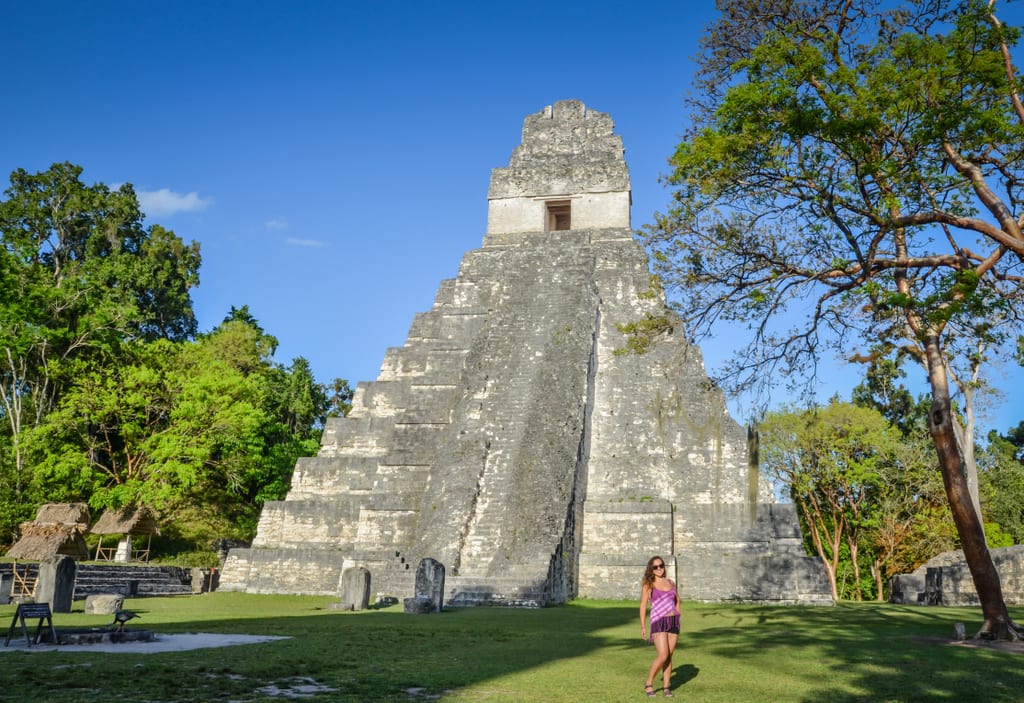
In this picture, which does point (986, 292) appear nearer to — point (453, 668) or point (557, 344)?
point (453, 668)

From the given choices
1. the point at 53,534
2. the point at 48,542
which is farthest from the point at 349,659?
the point at 53,534

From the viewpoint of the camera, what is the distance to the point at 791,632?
9.24m

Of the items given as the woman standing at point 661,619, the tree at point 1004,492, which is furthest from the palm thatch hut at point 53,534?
the tree at point 1004,492

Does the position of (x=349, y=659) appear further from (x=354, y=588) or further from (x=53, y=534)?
(x=53, y=534)

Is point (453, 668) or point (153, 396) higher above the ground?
point (153, 396)

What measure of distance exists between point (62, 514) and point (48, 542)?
1164 millimetres

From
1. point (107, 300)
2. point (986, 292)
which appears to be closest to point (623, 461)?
point (986, 292)

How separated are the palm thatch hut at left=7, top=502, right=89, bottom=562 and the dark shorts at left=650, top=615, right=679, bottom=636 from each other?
1634 cm

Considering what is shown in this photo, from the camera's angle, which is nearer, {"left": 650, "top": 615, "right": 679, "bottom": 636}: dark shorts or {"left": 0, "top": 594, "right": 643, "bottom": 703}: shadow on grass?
{"left": 0, "top": 594, "right": 643, "bottom": 703}: shadow on grass

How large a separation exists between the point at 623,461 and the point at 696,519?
205 centimetres

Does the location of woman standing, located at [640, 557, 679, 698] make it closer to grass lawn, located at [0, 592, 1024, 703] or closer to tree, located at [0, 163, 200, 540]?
grass lawn, located at [0, 592, 1024, 703]

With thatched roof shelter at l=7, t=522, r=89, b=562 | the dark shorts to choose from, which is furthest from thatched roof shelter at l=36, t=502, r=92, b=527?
the dark shorts

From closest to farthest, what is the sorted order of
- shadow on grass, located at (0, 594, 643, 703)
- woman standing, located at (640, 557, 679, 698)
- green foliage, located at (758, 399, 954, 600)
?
shadow on grass, located at (0, 594, 643, 703) < woman standing, located at (640, 557, 679, 698) < green foliage, located at (758, 399, 954, 600)

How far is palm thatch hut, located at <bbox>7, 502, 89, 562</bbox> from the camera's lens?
17.7 m
